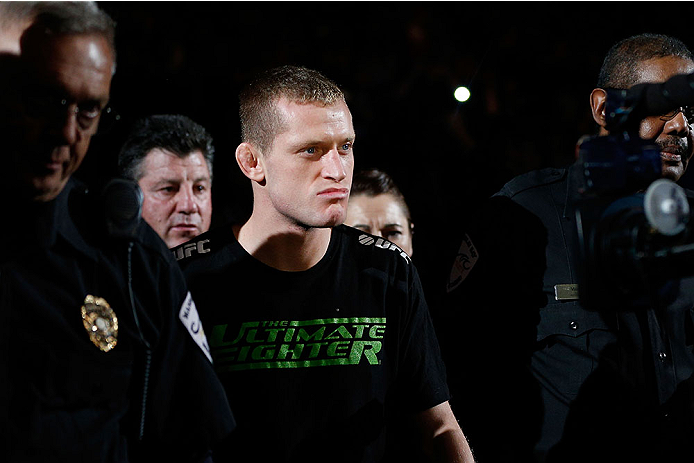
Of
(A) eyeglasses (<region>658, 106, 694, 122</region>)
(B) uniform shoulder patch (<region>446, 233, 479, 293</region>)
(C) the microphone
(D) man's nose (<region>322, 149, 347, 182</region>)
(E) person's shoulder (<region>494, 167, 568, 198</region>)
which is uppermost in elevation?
(A) eyeglasses (<region>658, 106, 694, 122</region>)

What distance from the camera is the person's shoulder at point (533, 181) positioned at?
6.41 ft

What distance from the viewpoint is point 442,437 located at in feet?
5.36

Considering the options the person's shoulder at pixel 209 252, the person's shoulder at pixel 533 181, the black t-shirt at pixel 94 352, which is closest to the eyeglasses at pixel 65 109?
the black t-shirt at pixel 94 352

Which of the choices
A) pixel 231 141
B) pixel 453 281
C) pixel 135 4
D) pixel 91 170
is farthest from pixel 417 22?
pixel 91 170

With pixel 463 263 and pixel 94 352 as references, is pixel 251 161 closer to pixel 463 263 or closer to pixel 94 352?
pixel 463 263

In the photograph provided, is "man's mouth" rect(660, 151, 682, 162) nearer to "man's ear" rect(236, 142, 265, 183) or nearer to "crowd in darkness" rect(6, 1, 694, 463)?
"crowd in darkness" rect(6, 1, 694, 463)

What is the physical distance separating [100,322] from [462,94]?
2496mm

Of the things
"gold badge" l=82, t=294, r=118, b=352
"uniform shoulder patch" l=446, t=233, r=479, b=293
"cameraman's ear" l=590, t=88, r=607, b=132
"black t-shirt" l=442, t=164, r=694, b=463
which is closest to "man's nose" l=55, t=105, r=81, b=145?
"gold badge" l=82, t=294, r=118, b=352

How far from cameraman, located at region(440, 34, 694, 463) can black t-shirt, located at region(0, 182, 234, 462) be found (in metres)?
0.91

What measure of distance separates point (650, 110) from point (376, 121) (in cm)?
213

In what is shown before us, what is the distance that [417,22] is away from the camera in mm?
3355

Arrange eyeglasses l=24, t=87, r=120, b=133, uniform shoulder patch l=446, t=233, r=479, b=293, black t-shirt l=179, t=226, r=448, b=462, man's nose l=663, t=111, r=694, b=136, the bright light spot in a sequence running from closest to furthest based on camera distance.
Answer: eyeglasses l=24, t=87, r=120, b=133
black t-shirt l=179, t=226, r=448, b=462
man's nose l=663, t=111, r=694, b=136
uniform shoulder patch l=446, t=233, r=479, b=293
the bright light spot

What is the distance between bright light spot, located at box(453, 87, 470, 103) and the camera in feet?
10.8

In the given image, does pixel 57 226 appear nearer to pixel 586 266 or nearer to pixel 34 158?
pixel 34 158
